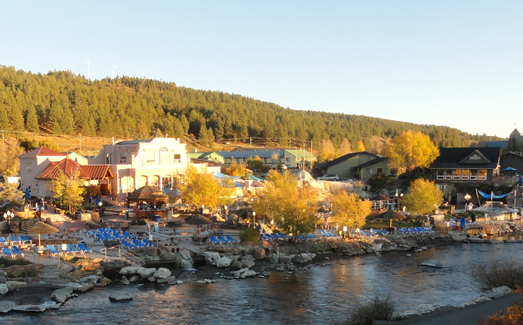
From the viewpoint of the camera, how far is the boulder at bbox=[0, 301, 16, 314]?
1617 centimetres

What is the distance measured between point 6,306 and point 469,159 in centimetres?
5021

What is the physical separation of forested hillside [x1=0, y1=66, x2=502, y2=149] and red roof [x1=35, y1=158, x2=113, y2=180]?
166ft

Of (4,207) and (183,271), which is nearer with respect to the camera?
(183,271)

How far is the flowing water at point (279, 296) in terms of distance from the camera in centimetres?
1630

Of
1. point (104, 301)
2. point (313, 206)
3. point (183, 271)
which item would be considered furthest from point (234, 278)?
point (313, 206)

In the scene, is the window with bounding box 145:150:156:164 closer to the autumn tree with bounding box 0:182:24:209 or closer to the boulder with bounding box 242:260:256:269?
the autumn tree with bounding box 0:182:24:209

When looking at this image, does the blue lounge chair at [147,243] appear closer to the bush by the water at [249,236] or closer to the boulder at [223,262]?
the boulder at [223,262]

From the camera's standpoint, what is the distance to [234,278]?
21781 millimetres

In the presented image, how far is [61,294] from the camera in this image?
17.7 meters

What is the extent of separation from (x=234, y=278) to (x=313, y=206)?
9122mm

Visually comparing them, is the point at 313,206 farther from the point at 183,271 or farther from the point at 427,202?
the point at 427,202

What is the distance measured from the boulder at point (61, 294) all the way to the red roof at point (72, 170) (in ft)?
67.2

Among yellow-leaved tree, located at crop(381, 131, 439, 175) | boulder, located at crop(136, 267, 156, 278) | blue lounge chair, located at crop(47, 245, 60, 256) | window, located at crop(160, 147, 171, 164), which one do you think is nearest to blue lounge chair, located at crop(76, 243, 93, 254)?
blue lounge chair, located at crop(47, 245, 60, 256)

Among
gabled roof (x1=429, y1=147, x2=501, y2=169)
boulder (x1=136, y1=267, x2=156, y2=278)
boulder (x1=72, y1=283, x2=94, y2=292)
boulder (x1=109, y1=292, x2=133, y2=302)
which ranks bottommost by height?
boulder (x1=109, y1=292, x2=133, y2=302)
